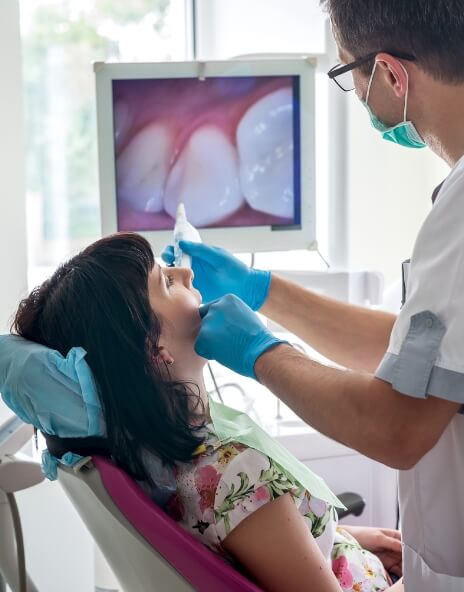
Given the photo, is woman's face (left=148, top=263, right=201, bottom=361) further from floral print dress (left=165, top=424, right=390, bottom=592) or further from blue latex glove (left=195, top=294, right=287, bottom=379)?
floral print dress (left=165, top=424, right=390, bottom=592)

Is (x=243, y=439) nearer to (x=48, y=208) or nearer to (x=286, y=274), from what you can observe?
(x=286, y=274)

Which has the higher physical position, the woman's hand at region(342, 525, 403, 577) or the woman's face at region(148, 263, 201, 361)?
the woman's face at region(148, 263, 201, 361)

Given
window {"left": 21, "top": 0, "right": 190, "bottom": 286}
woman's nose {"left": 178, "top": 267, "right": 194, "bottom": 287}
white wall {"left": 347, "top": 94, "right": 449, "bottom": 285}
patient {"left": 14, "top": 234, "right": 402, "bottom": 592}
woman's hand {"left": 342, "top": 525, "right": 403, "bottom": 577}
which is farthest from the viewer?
window {"left": 21, "top": 0, "right": 190, "bottom": 286}

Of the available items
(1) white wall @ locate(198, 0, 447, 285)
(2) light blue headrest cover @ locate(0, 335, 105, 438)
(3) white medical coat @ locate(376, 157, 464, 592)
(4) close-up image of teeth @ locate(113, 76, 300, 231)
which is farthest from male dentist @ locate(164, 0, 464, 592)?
(1) white wall @ locate(198, 0, 447, 285)

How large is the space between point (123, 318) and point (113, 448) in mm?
199

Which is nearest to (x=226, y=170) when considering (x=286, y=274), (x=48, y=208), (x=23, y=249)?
(x=286, y=274)

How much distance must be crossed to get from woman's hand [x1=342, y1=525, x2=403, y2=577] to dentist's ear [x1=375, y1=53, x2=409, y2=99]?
0.85 meters

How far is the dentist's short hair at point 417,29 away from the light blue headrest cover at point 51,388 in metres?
0.66

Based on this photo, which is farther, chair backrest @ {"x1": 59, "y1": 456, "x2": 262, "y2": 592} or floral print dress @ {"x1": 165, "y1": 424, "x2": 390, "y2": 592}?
floral print dress @ {"x1": 165, "y1": 424, "x2": 390, "y2": 592}

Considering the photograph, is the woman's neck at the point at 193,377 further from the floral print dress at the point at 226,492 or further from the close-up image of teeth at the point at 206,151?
the close-up image of teeth at the point at 206,151

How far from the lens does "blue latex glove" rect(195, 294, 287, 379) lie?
132 centimetres

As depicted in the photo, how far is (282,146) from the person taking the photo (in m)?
2.18

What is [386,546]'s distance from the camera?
1.60 metres

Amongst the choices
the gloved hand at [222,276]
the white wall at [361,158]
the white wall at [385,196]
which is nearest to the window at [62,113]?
the white wall at [361,158]
